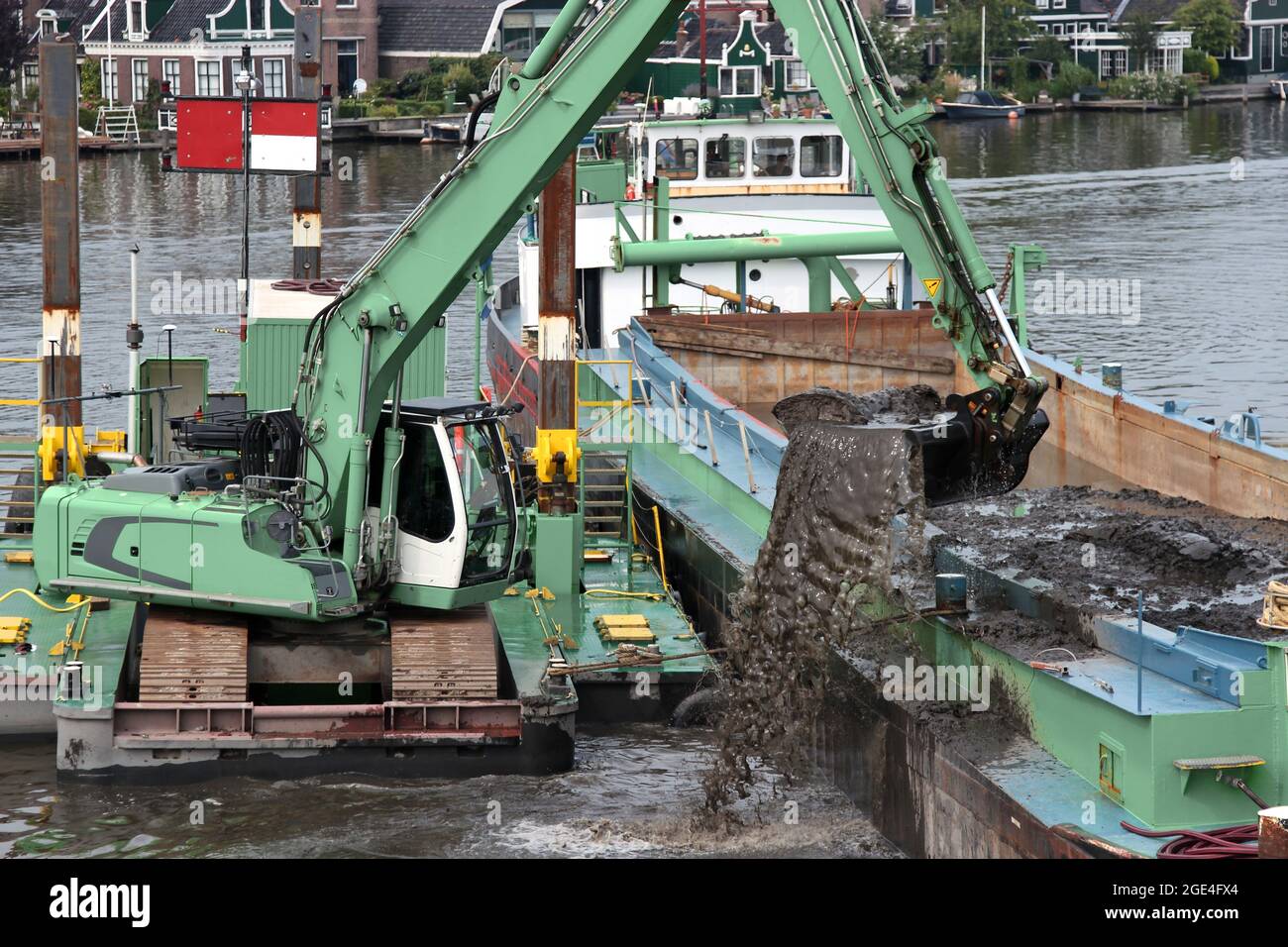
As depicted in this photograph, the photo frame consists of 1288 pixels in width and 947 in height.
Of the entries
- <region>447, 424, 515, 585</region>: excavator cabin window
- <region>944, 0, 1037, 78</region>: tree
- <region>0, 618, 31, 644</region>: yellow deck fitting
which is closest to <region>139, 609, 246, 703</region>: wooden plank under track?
<region>0, 618, 31, 644</region>: yellow deck fitting

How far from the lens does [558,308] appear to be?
17.7 meters

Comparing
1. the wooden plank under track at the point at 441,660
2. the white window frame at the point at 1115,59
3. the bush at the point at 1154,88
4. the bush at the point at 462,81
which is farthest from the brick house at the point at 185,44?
the wooden plank under track at the point at 441,660

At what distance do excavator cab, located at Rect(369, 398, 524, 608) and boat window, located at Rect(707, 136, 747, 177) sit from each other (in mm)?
17096

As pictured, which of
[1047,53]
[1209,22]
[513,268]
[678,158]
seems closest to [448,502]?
[678,158]

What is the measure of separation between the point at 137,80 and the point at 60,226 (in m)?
68.4

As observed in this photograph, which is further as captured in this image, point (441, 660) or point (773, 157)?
point (773, 157)

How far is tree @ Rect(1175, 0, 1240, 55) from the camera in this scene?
346ft

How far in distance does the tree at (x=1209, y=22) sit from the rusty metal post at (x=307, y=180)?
8895cm

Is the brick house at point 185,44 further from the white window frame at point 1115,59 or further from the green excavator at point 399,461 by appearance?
the green excavator at point 399,461

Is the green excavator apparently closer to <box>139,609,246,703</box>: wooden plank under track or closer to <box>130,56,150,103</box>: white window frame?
<box>139,609,246,703</box>: wooden plank under track

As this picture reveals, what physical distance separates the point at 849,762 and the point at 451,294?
5072 millimetres

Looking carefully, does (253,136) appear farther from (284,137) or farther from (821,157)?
(821,157)

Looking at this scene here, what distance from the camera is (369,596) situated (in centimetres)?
1505

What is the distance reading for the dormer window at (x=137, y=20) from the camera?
82250 millimetres
